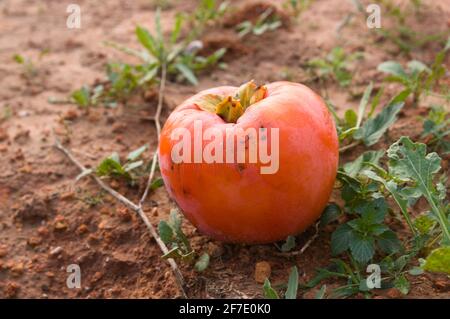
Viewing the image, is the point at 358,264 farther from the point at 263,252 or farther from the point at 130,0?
the point at 130,0

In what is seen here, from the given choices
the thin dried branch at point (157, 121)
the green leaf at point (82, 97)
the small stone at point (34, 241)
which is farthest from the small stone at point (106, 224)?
the green leaf at point (82, 97)

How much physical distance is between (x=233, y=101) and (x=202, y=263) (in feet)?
1.70

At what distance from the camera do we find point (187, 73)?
327cm

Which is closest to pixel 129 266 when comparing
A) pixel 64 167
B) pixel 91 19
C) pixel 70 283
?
pixel 70 283

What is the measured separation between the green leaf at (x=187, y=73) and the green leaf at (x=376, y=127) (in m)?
1.10

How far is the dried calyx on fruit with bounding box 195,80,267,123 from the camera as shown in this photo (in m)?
1.90

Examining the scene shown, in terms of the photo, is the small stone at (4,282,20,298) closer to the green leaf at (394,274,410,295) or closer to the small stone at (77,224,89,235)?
the small stone at (77,224,89,235)

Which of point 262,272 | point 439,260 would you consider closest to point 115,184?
point 262,272

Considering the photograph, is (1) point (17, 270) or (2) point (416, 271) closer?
(2) point (416, 271)

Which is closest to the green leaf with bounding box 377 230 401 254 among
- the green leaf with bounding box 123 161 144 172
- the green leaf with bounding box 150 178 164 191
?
the green leaf with bounding box 150 178 164 191

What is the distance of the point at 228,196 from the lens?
1833 millimetres

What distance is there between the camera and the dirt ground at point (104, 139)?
2.10m

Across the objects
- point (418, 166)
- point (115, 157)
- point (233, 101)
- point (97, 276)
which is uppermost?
point (233, 101)

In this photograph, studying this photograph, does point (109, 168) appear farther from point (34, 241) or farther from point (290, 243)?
point (290, 243)
